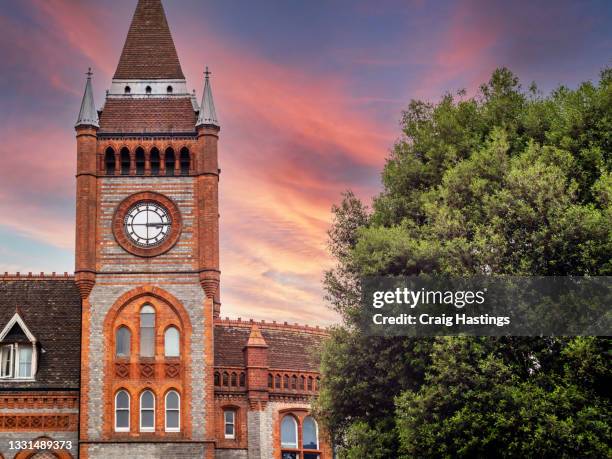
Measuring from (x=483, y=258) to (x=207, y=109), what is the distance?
24404mm

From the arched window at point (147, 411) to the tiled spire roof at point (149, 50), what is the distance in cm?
1741

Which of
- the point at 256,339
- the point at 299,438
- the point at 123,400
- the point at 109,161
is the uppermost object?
the point at 109,161

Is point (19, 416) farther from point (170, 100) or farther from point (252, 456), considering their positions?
point (170, 100)

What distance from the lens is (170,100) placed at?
57375 millimetres

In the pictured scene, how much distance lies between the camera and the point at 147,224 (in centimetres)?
5475

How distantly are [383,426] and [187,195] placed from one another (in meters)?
20.3

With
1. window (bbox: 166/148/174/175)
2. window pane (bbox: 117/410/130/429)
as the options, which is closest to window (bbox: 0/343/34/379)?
window pane (bbox: 117/410/130/429)

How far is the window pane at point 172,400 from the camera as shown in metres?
52.7

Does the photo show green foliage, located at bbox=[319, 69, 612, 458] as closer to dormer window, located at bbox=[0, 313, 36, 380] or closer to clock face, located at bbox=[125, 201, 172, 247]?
clock face, located at bbox=[125, 201, 172, 247]

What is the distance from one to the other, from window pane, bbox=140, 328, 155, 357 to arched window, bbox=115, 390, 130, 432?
2185 millimetres

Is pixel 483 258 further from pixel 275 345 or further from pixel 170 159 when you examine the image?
pixel 275 345

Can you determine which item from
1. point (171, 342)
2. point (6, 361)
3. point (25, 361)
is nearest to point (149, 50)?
point (171, 342)

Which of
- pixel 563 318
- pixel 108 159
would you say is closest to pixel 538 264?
pixel 563 318

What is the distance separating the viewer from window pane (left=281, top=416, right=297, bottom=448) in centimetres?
5784
